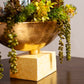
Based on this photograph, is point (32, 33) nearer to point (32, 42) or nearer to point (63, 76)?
point (32, 42)

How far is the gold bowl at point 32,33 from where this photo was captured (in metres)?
0.82

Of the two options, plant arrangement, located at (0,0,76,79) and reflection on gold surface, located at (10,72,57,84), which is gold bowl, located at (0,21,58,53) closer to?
plant arrangement, located at (0,0,76,79)

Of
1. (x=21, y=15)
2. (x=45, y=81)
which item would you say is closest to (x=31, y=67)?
(x=45, y=81)

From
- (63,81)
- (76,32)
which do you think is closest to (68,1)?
(76,32)

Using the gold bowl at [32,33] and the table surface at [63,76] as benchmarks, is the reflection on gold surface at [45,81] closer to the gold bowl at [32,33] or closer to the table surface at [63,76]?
the table surface at [63,76]

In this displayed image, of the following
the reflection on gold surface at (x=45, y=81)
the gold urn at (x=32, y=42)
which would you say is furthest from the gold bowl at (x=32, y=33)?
the reflection on gold surface at (x=45, y=81)

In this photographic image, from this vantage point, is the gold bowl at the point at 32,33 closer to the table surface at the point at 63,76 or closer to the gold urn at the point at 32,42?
the gold urn at the point at 32,42

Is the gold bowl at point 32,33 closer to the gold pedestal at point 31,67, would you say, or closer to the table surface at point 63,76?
the gold pedestal at point 31,67

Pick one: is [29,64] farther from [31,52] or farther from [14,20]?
[14,20]

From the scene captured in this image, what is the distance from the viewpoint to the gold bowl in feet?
2.69

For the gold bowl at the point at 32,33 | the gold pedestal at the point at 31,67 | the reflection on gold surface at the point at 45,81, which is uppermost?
the gold bowl at the point at 32,33

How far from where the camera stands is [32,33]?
849 mm

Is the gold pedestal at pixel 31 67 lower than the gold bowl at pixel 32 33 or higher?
lower

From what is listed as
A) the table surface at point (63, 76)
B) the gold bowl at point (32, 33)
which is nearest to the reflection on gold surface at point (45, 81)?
the table surface at point (63, 76)
